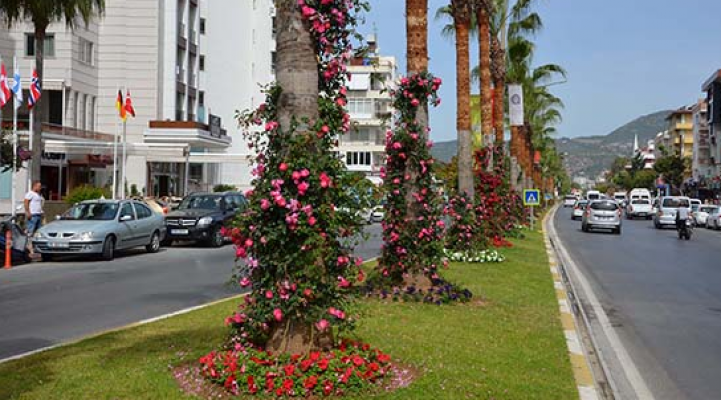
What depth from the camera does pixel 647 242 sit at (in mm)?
31031

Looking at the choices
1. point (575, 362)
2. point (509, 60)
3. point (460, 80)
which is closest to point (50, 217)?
point (460, 80)

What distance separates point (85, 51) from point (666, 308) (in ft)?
135

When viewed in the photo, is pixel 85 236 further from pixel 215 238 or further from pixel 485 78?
pixel 485 78

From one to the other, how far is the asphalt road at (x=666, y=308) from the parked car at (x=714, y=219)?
18216 millimetres

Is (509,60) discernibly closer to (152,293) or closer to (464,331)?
(152,293)

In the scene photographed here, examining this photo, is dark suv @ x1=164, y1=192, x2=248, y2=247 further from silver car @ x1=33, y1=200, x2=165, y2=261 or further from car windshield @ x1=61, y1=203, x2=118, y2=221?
car windshield @ x1=61, y1=203, x2=118, y2=221

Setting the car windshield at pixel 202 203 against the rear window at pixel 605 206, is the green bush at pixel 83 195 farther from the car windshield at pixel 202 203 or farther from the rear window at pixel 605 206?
the rear window at pixel 605 206

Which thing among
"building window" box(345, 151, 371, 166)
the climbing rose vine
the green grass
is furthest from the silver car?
"building window" box(345, 151, 371, 166)

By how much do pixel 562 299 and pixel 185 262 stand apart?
10437 mm

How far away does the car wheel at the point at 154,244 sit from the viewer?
22.5 meters

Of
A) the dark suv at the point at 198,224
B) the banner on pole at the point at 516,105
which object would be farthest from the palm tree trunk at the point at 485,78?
the dark suv at the point at 198,224

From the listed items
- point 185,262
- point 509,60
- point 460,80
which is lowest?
point 185,262

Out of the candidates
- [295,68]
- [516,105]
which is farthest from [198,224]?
[295,68]

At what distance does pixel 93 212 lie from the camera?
20828 mm
